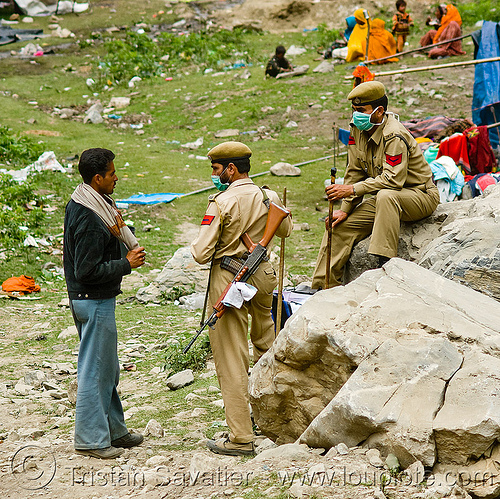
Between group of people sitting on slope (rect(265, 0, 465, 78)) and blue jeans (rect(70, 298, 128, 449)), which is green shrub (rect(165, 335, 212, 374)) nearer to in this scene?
blue jeans (rect(70, 298, 128, 449))

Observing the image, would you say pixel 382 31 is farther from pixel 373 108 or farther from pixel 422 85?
pixel 373 108

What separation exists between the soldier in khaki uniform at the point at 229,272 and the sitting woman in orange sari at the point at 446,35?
1265 cm

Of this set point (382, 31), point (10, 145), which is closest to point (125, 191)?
point (10, 145)

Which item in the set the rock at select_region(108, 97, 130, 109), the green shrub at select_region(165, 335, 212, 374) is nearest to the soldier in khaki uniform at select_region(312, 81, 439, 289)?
the green shrub at select_region(165, 335, 212, 374)

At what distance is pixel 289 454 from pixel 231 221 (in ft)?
4.45

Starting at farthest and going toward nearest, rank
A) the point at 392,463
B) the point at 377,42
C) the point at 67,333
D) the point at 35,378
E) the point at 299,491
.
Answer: the point at 377,42, the point at 67,333, the point at 35,378, the point at 392,463, the point at 299,491

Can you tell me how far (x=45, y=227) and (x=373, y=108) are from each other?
17.6ft

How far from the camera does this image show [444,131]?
867 centimetres

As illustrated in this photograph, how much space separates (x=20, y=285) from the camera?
7430 mm

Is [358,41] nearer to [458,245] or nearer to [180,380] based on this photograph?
[458,245]

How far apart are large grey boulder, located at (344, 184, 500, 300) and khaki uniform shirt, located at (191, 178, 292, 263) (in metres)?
1.36

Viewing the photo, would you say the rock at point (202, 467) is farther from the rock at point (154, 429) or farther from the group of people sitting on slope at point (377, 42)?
the group of people sitting on slope at point (377, 42)

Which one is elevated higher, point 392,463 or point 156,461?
point 392,463

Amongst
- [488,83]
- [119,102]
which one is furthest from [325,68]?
[488,83]
